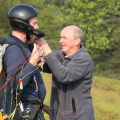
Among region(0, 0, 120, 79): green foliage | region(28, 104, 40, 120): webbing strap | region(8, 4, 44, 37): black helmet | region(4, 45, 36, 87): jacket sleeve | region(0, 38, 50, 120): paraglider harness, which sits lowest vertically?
region(0, 0, 120, 79): green foliage

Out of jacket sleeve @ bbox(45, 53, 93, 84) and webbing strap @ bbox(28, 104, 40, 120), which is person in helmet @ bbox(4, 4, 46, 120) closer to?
webbing strap @ bbox(28, 104, 40, 120)

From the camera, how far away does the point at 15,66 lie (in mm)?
3049

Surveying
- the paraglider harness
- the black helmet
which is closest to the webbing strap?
the paraglider harness

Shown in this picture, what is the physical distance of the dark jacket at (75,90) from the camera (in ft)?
11.1

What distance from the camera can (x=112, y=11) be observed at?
3662 cm

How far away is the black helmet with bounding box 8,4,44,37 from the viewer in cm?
320

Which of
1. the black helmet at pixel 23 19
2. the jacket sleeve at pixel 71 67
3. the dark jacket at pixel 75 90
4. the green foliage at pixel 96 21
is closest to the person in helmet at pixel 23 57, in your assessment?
the black helmet at pixel 23 19

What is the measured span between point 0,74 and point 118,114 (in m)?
7.93

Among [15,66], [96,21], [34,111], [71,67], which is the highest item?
[15,66]

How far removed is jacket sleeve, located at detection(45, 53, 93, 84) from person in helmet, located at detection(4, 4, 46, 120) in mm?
170

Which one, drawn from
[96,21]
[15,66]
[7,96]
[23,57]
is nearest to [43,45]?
[23,57]

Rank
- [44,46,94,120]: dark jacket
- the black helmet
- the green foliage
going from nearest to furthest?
1. the black helmet
2. [44,46,94,120]: dark jacket
3. the green foliage

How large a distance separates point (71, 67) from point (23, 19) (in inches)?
26.4

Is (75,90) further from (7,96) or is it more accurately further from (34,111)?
(7,96)
